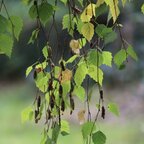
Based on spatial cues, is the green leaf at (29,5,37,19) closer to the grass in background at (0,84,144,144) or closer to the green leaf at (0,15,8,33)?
the green leaf at (0,15,8,33)

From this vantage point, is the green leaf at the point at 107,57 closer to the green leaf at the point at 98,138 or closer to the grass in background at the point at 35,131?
the green leaf at the point at 98,138

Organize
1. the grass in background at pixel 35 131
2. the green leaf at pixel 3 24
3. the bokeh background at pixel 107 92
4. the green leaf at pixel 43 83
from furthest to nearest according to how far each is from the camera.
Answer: the bokeh background at pixel 107 92 → the grass in background at pixel 35 131 → the green leaf at pixel 43 83 → the green leaf at pixel 3 24

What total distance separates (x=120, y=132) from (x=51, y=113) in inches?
163

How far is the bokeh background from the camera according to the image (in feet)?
16.8

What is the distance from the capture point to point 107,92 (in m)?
6.60

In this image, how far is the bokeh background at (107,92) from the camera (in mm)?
5109

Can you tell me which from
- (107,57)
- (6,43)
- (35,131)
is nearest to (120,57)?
(107,57)

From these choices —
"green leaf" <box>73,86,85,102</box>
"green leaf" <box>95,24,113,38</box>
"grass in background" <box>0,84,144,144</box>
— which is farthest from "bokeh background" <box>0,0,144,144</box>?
"green leaf" <box>95,24,113,38</box>

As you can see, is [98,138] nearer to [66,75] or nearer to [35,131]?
[66,75]

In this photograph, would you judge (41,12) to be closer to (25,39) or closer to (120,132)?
(120,132)

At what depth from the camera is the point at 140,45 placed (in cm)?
577

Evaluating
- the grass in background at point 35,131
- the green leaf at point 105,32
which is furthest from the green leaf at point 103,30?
the grass in background at point 35,131

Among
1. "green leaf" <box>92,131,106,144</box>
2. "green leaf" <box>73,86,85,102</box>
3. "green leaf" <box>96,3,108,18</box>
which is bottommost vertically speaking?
"green leaf" <box>92,131,106,144</box>

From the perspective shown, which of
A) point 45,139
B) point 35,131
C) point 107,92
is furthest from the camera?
point 107,92
